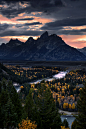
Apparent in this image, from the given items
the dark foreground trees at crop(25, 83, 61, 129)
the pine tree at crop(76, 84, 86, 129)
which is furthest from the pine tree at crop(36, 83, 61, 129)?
the pine tree at crop(76, 84, 86, 129)

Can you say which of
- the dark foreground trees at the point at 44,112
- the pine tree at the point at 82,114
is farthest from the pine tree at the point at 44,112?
the pine tree at the point at 82,114

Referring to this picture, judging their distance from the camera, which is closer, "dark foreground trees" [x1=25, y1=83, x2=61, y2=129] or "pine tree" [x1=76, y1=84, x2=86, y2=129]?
"pine tree" [x1=76, y1=84, x2=86, y2=129]

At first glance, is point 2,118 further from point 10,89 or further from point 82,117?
point 82,117

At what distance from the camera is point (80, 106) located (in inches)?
1491

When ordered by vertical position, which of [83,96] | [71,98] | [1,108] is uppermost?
[83,96]

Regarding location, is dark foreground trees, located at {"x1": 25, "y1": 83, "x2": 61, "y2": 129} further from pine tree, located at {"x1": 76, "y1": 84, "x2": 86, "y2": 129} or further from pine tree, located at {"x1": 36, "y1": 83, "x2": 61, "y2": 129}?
pine tree, located at {"x1": 76, "y1": 84, "x2": 86, "y2": 129}

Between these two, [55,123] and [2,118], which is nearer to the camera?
[55,123]

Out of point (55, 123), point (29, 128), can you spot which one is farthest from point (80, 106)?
point (29, 128)

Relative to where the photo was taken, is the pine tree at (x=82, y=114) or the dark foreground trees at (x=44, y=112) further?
the dark foreground trees at (x=44, y=112)

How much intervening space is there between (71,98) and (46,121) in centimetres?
A: 10554

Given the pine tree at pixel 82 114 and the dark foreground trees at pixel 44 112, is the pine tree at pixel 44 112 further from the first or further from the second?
the pine tree at pixel 82 114

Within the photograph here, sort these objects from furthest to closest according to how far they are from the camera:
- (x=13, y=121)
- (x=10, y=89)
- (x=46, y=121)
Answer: (x=10, y=89) < (x=13, y=121) < (x=46, y=121)

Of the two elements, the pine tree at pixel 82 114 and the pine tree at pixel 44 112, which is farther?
the pine tree at pixel 44 112

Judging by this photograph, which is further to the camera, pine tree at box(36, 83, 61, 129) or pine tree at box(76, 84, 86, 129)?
pine tree at box(36, 83, 61, 129)
